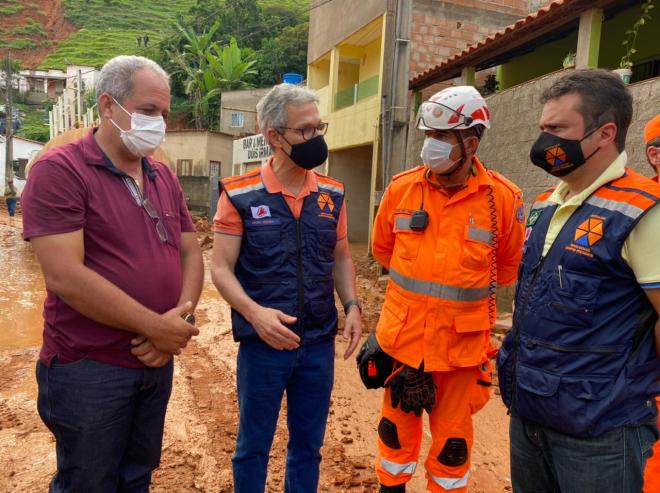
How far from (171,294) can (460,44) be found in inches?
428

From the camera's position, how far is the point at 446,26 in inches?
440

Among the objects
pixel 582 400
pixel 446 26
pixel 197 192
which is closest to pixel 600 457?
pixel 582 400

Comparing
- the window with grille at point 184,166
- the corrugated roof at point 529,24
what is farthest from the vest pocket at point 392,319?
the window with grille at point 184,166

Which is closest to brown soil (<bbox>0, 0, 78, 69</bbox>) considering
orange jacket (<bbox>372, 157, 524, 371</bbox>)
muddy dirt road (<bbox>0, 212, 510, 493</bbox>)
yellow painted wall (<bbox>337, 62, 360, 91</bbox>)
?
yellow painted wall (<bbox>337, 62, 360, 91</bbox>)

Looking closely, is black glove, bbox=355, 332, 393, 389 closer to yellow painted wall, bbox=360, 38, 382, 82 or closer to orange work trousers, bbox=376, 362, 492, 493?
orange work trousers, bbox=376, 362, 492, 493

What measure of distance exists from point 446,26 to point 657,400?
1036 centimetres

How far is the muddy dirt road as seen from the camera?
3.20 meters

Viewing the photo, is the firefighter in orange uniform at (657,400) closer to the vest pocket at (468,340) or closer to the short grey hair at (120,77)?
the vest pocket at (468,340)

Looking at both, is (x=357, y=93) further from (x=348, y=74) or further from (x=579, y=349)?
(x=579, y=349)

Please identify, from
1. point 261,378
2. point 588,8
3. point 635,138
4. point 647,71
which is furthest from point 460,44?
point 261,378

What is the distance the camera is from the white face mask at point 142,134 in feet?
6.91

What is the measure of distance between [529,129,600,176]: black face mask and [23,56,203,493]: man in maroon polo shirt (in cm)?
156

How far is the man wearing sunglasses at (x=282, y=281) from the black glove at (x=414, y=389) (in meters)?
0.37

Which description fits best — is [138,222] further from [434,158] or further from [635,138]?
[635,138]
